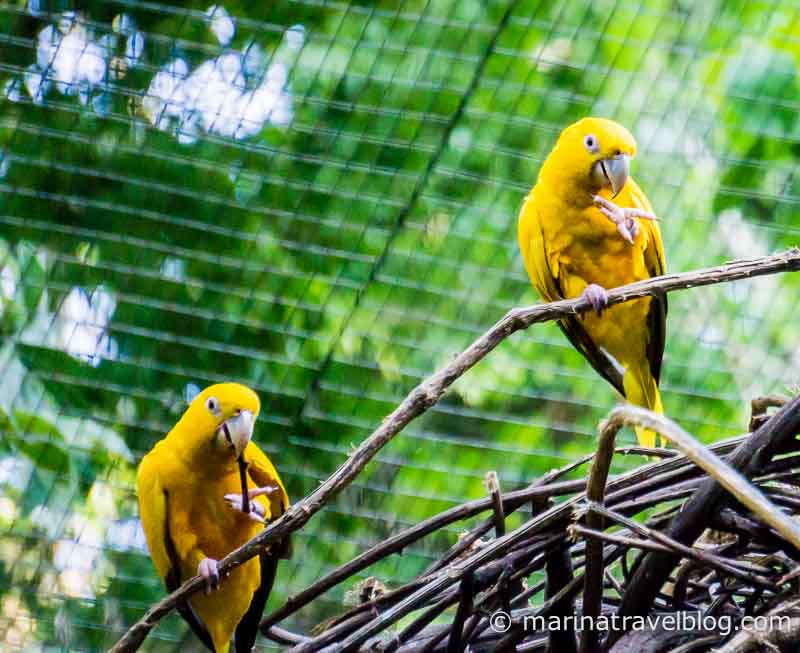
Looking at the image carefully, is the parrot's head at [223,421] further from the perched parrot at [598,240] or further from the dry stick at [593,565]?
the dry stick at [593,565]

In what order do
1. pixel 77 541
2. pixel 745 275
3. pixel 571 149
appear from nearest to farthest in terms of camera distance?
pixel 745 275, pixel 571 149, pixel 77 541

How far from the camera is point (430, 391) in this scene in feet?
3.04

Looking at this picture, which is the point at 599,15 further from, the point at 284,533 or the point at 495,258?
the point at 284,533

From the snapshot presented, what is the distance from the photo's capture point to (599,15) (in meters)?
2.71

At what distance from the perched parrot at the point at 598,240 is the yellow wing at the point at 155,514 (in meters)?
0.68

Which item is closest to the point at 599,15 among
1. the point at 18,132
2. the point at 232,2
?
the point at 232,2

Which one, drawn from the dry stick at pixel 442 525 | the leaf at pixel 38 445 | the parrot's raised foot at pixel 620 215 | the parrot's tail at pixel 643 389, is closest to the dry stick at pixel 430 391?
the dry stick at pixel 442 525

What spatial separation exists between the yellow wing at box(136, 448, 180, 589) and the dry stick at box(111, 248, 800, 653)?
543 mm

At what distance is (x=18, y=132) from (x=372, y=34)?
0.87 meters

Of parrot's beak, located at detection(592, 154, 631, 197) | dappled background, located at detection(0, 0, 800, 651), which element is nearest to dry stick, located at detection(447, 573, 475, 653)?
parrot's beak, located at detection(592, 154, 631, 197)

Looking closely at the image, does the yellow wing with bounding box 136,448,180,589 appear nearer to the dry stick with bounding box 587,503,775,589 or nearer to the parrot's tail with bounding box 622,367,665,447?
the parrot's tail with bounding box 622,367,665,447

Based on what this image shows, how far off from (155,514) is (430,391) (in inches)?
32.9

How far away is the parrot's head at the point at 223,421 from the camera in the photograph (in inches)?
60.9

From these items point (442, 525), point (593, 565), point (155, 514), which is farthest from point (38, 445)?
point (593, 565)
